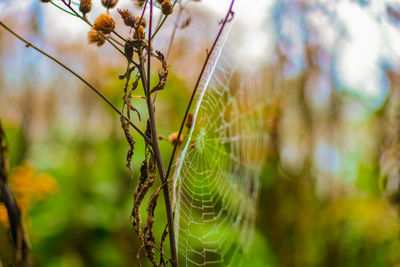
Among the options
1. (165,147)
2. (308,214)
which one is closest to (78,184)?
(165,147)

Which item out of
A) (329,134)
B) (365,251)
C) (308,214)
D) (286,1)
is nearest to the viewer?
(286,1)

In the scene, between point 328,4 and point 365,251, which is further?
point 365,251

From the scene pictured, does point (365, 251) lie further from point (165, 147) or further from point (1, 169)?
point (1, 169)

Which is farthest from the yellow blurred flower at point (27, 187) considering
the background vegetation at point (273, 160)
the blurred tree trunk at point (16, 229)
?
the blurred tree trunk at point (16, 229)

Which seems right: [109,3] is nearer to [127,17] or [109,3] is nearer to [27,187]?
[127,17]

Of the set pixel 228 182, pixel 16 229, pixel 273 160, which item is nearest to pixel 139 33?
pixel 16 229

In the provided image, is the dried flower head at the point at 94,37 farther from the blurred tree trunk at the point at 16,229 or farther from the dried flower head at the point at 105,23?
the blurred tree trunk at the point at 16,229

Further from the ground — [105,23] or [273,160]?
[105,23]
